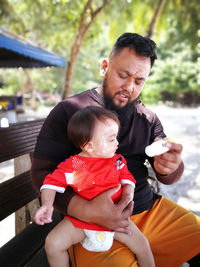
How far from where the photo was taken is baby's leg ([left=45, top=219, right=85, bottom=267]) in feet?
4.05

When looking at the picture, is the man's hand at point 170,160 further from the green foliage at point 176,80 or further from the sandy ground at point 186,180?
the green foliage at point 176,80

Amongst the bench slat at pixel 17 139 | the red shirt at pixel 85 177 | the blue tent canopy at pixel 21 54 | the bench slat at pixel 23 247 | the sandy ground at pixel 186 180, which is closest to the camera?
the red shirt at pixel 85 177

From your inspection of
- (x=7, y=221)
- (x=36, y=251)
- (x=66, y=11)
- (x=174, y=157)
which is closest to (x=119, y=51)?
(x=174, y=157)

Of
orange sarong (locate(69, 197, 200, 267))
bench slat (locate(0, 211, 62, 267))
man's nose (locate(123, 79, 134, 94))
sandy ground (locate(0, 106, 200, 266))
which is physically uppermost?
man's nose (locate(123, 79, 134, 94))

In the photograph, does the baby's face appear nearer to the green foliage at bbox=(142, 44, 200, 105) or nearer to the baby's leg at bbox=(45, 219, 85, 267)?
the baby's leg at bbox=(45, 219, 85, 267)

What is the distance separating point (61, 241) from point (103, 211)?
259mm

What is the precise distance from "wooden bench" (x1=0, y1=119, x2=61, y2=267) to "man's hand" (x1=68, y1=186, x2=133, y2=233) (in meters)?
0.47

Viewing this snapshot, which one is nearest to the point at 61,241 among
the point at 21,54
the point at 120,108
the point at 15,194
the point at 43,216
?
the point at 43,216

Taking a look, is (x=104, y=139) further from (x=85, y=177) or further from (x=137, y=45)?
(x=137, y=45)

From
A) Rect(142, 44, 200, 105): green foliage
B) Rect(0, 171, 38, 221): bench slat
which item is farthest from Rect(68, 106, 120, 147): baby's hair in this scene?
Rect(142, 44, 200, 105): green foliage

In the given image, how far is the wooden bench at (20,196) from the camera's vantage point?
148cm

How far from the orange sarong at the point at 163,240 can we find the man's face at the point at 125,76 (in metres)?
0.77

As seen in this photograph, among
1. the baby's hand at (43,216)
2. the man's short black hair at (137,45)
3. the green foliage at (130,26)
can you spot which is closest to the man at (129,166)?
the man's short black hair at (137,45)

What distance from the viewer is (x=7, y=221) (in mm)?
3002
